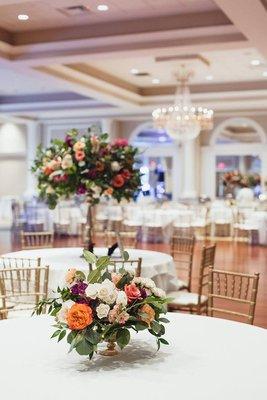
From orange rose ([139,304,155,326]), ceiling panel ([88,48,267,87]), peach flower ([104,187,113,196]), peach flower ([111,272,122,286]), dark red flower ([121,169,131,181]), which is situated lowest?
orange rose ([139,304,155,326])

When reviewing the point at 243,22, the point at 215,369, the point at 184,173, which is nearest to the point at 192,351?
the point at 215,369

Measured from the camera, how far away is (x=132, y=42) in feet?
29.1

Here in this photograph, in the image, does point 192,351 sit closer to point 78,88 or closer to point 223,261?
point 223,261

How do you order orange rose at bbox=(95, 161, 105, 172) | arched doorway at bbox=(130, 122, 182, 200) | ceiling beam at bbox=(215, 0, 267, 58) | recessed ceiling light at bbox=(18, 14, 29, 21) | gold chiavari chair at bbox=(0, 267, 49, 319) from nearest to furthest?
gold chiavari chair at bbox=(0, 267, 49, 319) → orange rose at bbox=(95, 161, 105, 172) → ceiling beam at bbox=(215, 0, 267, 58) → recessed ceiling light at bbox=(18, 14, 29, 21) → arched doorway at bbox=(130, 122, 182, 200)

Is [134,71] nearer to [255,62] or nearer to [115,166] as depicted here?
[255,62]

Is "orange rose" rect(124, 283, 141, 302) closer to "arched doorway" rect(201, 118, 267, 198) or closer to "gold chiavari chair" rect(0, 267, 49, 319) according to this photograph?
"gold chiavari chair" rect(0, 267, 49, 319)

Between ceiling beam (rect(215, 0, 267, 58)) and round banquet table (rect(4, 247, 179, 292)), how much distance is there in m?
2.77

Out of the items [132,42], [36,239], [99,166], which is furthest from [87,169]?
[132,42]

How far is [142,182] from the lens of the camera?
5797 millimetres

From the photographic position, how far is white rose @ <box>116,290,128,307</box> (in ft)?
7.73

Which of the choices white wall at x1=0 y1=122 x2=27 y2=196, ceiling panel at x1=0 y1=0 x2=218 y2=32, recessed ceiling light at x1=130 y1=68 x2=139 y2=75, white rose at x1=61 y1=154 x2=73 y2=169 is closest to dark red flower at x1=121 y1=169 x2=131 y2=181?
white rose at x1=61 y1=154 x2=73 y2=169

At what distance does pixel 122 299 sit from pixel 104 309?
0.08 m

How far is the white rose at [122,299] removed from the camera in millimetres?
2357

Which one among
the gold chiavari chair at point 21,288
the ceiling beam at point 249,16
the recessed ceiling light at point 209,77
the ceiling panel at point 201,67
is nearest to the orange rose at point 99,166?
the gold chiavari chair at point 21,288
